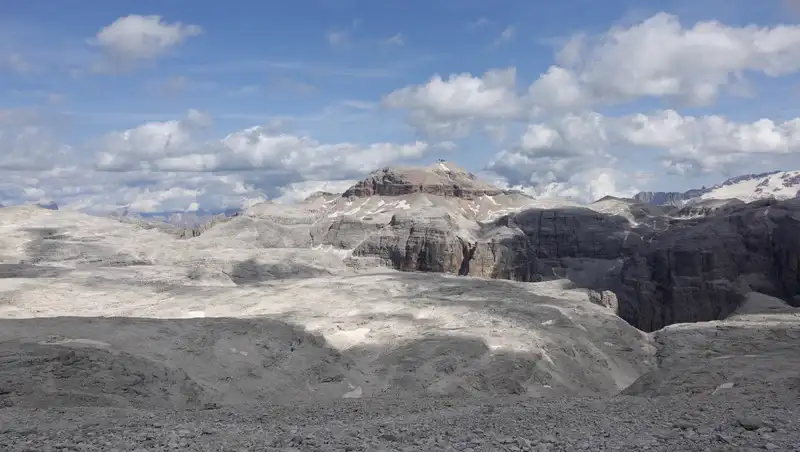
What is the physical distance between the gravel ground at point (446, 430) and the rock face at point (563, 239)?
7327 cm

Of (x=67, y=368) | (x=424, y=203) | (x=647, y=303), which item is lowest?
(x=647, y=303)

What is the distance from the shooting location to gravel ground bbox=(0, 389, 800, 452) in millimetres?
14656

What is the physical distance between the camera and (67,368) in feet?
98.8

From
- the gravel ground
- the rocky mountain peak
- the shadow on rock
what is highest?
the rocky mountain peak

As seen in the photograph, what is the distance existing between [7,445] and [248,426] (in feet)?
18.0

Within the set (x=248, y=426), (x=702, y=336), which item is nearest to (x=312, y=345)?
(x=248, y=426)

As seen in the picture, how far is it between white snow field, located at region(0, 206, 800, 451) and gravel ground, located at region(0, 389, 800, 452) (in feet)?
0.25

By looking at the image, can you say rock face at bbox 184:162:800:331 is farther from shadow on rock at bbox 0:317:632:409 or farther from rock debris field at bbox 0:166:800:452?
shadow on rock at bbox 0:317:632:409

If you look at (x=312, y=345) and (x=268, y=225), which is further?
(x=268, y=225)

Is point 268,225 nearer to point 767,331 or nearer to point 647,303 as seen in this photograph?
point 647,303

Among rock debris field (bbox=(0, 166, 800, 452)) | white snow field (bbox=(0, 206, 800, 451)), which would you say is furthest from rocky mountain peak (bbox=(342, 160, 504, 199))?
white snow field (bbox=(0, 206, 800, 451))

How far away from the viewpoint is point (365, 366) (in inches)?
1794

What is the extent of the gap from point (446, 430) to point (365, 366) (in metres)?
29.5

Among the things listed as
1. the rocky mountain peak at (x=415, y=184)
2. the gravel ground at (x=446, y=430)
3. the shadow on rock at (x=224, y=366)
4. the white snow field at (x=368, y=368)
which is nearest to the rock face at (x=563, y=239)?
the rocky mountain peak at (x=415, y=184)
